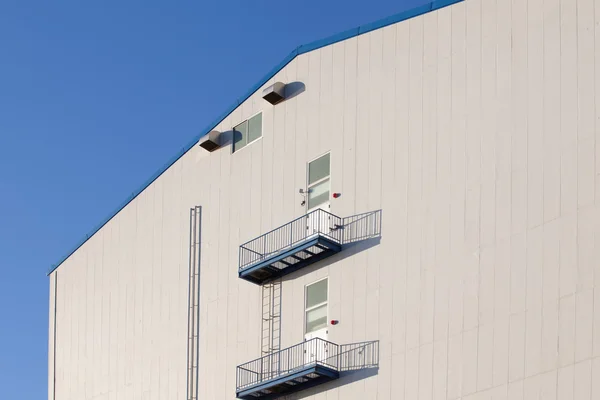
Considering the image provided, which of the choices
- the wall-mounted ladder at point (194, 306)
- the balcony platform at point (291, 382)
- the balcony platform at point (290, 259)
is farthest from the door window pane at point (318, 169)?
the wall-mounted ladder at point (194, 306)

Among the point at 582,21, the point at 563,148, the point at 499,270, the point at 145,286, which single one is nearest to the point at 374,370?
the point at 499,270

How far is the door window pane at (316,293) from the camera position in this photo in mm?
46000

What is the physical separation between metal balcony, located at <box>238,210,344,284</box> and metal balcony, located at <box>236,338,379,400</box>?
2.87 m

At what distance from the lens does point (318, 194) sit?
47250 mm

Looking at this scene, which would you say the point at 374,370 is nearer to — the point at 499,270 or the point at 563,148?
the point at 499,270

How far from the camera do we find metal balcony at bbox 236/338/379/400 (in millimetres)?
43688

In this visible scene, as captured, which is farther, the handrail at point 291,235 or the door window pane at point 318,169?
the door window pane at point 318,169

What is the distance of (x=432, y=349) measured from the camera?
40656 millimetres

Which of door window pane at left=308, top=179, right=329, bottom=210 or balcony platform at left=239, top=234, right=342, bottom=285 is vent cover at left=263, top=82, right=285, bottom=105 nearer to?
door window pane at left=308, top=179, right=329, bottom=210

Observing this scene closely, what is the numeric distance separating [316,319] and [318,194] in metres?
4.31

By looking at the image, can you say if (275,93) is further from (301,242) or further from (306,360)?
(306,360)

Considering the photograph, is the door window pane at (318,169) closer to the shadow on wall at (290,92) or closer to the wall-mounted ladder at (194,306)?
the shadow on wall at (290,92)

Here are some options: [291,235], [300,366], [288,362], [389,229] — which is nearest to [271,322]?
[288,362]

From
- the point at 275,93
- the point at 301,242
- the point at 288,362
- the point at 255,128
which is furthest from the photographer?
the point at 255,128
